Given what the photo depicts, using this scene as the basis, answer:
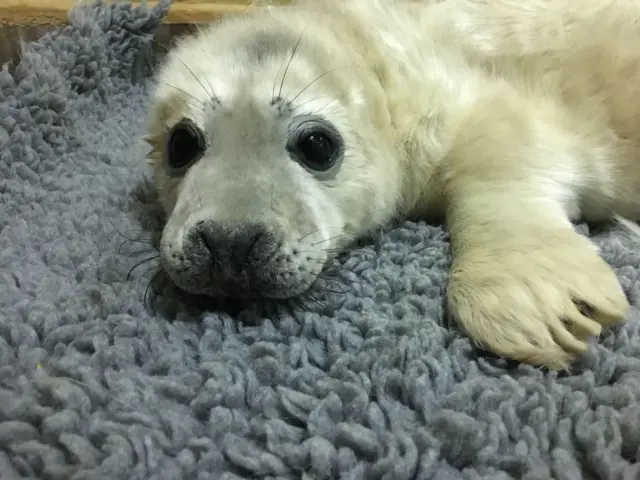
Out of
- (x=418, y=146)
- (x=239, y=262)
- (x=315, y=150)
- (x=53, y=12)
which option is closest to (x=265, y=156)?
(x=315, y=150)

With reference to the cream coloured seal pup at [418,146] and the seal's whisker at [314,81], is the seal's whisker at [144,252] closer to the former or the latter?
the cream coloured seal pup at [418,146]

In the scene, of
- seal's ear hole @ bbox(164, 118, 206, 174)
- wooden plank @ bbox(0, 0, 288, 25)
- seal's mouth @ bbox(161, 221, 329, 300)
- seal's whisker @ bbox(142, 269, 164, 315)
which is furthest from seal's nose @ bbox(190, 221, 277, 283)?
wooden plank @ bbox(0, 0, 288, 25)

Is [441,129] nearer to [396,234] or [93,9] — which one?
[396,234]

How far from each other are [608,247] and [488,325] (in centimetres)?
37

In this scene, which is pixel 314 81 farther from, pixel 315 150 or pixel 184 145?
pixel 184 145

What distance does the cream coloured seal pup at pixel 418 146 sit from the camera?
0.92 m

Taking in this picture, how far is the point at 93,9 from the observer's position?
1892 millimetres

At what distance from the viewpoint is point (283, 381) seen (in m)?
0.81

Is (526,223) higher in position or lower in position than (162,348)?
higher

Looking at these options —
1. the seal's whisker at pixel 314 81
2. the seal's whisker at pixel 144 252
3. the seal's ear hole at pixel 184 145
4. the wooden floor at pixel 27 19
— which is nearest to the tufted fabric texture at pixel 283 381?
the seal's whisker at pixel 144 252

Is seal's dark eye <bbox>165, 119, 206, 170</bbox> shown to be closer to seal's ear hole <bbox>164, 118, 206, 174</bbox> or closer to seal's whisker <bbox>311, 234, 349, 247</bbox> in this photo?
seal's ear hole <bbox>164, 118, 206, 174</bbox>

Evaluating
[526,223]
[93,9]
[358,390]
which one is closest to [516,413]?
[358,390]

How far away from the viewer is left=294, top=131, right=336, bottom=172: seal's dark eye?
43.0 inches

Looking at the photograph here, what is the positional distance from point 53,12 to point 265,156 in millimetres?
1288
